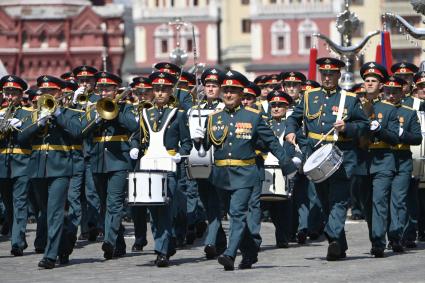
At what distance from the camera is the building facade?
416 ft

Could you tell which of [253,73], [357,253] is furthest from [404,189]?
[253,73]

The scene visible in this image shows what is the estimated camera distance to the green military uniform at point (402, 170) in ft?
70.9

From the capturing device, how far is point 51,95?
819 inches

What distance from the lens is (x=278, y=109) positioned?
24625mm

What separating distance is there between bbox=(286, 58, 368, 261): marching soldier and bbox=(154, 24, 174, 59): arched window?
98.9m

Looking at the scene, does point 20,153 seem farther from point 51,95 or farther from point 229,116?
point 229,116

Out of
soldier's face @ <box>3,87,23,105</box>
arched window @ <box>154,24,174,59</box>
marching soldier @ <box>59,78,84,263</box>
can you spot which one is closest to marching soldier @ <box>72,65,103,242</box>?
marching soldier @ <box>59,78,84,263</box>

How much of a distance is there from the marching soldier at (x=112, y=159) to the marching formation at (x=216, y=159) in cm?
2

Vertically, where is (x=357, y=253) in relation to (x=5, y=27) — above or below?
below

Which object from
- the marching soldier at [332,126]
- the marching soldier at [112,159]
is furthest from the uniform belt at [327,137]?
the marching soldier at [112,159]

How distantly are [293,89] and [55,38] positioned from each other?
103 metres

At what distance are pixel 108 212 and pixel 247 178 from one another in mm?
2256

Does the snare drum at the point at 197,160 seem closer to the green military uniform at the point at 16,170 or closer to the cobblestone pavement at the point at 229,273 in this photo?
the cobblestone pavement at the point at 229,273

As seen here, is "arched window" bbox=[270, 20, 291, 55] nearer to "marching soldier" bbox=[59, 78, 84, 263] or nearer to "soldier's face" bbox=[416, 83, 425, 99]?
"marching soldier" bbox=[59, 78, 84, 263]
